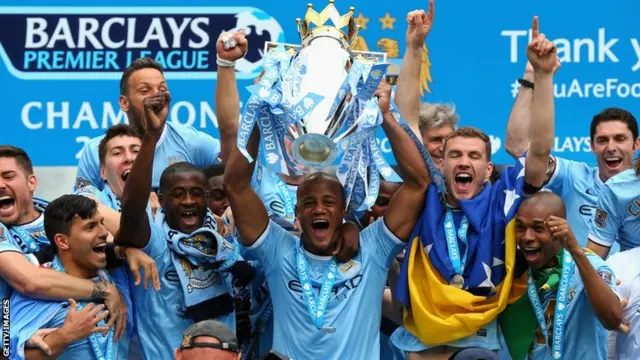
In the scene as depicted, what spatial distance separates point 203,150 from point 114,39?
5.98 feet

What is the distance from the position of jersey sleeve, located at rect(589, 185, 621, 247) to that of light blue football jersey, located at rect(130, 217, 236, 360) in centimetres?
191

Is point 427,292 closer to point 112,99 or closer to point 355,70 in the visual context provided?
point 355,70

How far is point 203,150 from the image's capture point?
25.4 feet

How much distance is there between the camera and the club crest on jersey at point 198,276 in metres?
6.89

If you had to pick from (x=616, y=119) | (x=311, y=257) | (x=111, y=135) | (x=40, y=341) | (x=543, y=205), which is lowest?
(x=40, y=341)

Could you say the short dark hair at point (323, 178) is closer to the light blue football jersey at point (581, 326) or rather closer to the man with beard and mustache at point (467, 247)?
the man with beard and mustache at point (467, 247)

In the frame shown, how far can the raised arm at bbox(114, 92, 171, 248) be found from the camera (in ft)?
21.4

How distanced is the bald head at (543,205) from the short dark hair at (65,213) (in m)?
A: 2.00

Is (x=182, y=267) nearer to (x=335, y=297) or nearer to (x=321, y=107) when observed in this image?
(x=335, y=297)

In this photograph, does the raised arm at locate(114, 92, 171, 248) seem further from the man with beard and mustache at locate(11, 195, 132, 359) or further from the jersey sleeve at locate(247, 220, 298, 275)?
the jersey sleeve at locate(247, 220, 298, 275)

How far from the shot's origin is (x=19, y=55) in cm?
928

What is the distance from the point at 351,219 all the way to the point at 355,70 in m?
1.10

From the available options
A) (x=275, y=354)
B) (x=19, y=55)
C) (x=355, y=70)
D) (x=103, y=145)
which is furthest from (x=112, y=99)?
(x=275, y=354)

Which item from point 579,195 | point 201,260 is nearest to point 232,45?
point 201,260
